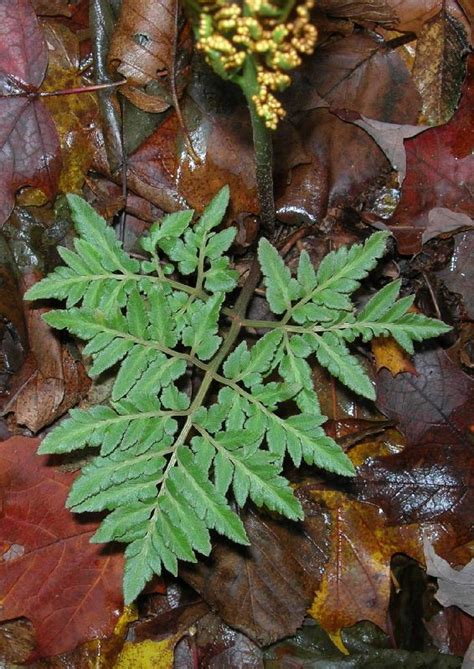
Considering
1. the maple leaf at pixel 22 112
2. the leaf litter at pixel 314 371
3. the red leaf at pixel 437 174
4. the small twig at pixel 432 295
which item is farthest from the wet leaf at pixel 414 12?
the maple leaf at pixel 22 112

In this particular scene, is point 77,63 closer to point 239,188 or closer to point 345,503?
point 239,188

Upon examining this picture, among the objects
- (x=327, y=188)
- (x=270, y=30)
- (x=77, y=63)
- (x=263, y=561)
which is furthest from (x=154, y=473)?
(x=77, y=63)

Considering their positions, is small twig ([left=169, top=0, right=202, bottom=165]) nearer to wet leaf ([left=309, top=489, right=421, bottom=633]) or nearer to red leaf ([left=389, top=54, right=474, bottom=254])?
red leaf ([left=389, top=54, right=474, bottom=254])

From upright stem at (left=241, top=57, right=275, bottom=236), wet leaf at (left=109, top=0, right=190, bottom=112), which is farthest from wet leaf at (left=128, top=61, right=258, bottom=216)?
upright stem at (left=241, top=57, right=275, bottom=236)

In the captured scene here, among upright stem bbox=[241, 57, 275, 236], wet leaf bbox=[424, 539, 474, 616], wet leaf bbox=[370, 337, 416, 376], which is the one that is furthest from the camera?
wet leaf bbox=[370, 337, 416, 376]

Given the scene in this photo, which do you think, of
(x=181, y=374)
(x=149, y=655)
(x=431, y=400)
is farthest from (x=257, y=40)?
(x=149, y=655)

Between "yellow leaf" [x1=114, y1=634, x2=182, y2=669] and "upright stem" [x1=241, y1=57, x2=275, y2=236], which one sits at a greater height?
"upright stem" [x1=241, y1=57, x2=275, y2=236]
